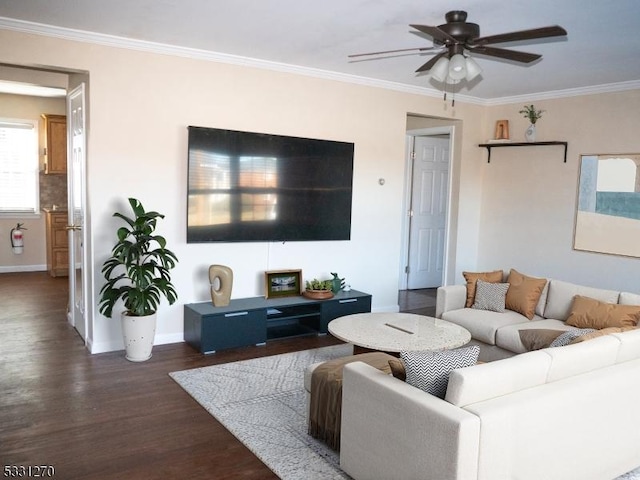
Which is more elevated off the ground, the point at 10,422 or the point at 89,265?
the point at 89,265

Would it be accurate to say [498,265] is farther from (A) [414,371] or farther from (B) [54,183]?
(B) [54,183]

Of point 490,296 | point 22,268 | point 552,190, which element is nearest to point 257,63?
point 490,296

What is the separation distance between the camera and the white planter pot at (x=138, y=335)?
176 inches

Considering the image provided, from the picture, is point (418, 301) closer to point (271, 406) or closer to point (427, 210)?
point (427, 210)

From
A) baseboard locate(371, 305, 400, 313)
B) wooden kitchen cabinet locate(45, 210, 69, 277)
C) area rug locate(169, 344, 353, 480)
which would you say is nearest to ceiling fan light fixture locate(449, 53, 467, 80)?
area rug locate(169, 344, 353, 480)

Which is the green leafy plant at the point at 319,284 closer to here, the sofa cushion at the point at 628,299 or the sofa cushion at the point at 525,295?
the sofa cushion at the point at 525,295

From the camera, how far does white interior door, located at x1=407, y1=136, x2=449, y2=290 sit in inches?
317

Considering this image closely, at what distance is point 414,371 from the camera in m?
2.53

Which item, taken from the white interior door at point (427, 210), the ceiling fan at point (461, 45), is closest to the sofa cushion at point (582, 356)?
the ceiling fan at point (461, 45)

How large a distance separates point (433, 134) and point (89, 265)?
503 cm

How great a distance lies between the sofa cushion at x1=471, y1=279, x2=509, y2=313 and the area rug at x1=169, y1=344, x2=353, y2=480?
1.30 metres

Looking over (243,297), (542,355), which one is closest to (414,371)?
(542,355)

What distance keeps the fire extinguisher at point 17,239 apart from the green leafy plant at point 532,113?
7.52 meters

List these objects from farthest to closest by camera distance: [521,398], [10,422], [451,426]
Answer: [10,422] → [521,398] → [451,426]
